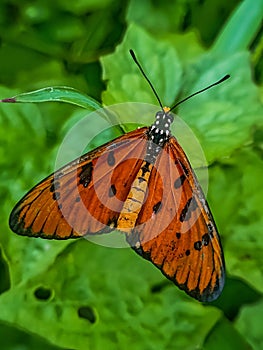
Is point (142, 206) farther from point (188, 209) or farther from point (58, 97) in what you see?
point (58, 97)

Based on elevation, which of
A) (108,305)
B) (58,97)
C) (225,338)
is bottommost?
(225,338)

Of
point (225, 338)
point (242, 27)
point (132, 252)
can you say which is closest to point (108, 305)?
point (132, 252)

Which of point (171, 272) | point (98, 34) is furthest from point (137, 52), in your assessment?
point (171, 272)

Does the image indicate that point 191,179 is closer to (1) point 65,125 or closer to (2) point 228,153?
(2) point 228,153

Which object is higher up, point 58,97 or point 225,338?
point 58,97

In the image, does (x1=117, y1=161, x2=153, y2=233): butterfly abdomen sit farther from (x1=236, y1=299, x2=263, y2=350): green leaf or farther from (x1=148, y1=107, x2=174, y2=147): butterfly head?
(x1=236, y1=299, x2=263, y2=350): green leaf

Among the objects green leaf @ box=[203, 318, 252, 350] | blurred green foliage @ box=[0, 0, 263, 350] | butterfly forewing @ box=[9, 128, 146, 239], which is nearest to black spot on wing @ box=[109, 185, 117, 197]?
butterfly forewing @ box=[9, 128, 146, 239]
